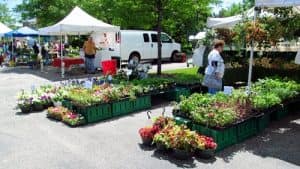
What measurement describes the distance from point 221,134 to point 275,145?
111 cm

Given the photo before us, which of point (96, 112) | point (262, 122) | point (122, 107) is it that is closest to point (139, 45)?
point (122, 107)

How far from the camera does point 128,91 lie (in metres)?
8.56

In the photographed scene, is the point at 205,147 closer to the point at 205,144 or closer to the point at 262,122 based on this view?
the point at 205,144

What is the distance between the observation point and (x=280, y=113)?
7961 millimetres

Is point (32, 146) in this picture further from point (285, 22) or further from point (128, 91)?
point (285, 22)

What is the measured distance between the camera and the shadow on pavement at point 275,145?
18.9 ft

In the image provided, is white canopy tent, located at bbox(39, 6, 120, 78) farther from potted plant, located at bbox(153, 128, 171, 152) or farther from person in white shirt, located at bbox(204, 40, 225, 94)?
potted plant, located at bbox(153, 128, 171, 152)

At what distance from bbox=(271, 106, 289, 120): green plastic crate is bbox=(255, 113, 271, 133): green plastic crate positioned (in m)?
0.48

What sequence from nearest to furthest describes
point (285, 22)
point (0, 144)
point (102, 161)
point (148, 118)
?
point (102, 161) < point (0, 144) < point (148, 118) < point (285, 22)

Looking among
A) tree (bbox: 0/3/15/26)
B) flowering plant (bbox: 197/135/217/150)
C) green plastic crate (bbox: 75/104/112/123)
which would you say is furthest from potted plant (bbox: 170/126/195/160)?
tree (bbox: 0/3/15/26)

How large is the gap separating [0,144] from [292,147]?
527cm

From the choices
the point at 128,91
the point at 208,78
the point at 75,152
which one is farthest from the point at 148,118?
the point at 75,152

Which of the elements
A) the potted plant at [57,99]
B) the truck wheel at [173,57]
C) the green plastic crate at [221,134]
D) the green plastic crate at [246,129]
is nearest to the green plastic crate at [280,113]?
the green plastic crate at [246,129]

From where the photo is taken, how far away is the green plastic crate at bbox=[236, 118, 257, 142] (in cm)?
636
